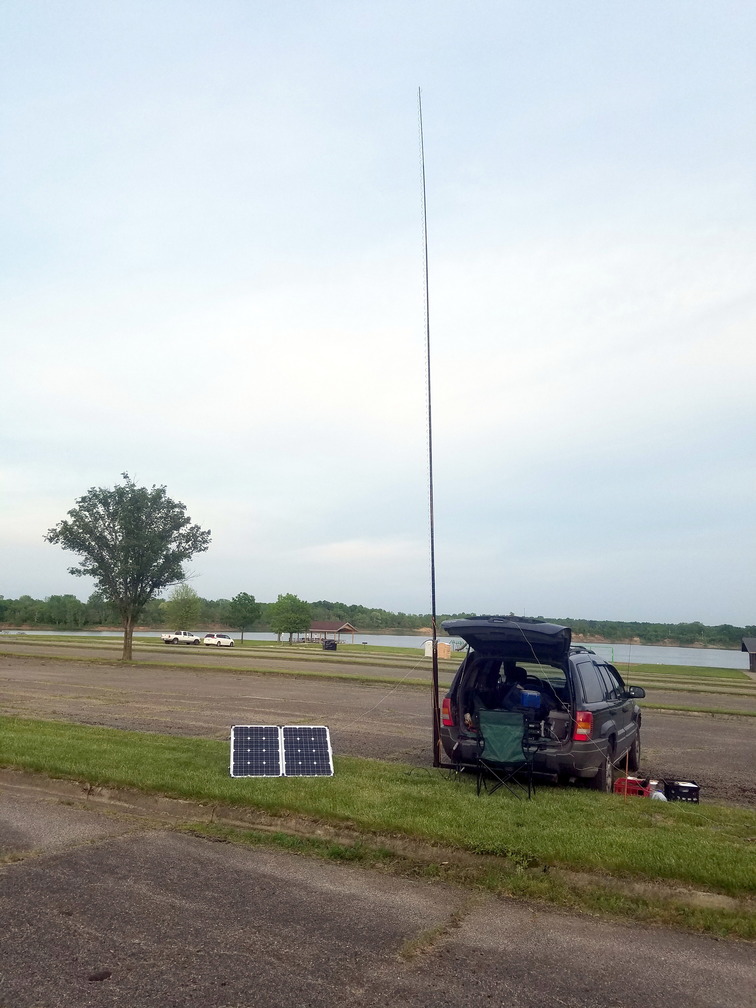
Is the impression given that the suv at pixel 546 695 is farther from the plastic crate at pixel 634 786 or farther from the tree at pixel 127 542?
the tree at pixel 127 542

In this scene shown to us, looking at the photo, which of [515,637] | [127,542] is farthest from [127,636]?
[515,637]

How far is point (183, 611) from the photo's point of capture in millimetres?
91312

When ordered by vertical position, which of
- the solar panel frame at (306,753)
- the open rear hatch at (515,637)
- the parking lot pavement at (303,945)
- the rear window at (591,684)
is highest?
the open rear hatch at (515,637)

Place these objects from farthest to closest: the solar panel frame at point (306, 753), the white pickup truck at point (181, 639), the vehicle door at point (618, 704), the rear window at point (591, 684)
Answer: the white pickup truck at point (181, 639)
the vehicle door at point (618, 704)
the rear window at point (591, 684)
the solar panel frame at point (306, 753)

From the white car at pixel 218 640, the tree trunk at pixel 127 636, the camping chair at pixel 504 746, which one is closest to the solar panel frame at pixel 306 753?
the camping chair at pixel 504 746

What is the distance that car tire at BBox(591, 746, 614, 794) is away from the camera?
9109 mm

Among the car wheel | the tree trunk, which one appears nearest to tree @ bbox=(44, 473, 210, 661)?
the tree trunk

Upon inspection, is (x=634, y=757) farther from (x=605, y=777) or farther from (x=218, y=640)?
(x=218, y=640)

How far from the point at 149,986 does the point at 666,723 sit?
1730 cm

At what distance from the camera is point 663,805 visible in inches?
314

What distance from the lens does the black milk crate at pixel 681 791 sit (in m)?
8.78

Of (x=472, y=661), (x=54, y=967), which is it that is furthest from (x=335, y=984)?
(x=472, y=661)

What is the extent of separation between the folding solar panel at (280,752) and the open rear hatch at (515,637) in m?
2.30

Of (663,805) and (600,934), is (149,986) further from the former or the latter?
(663,805)
